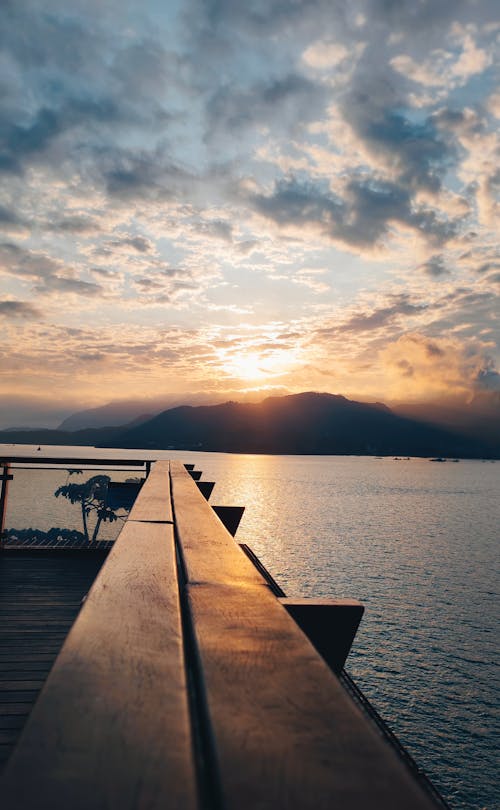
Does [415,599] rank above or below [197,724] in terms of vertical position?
below

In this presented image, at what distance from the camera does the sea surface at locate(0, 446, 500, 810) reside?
51.1ft

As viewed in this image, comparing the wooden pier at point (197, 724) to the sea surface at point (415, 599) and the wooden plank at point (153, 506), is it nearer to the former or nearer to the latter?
the wooden plank at point (153, 506)

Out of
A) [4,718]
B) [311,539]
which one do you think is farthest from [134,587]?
[311,539]

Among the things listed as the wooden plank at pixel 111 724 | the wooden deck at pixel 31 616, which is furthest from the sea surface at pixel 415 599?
the wooden plank at pixel 111 724

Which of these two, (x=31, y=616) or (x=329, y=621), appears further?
(x=31, y=616)

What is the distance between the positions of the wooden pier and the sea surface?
9.04 m

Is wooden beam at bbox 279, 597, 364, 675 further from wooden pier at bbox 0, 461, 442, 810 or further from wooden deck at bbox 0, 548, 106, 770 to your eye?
wooden deck at bbox 0, 548, 106, 770

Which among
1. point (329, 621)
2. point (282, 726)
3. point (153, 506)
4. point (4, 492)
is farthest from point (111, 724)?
point (4, 492)

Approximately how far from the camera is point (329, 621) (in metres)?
1.98

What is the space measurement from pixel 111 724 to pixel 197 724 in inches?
6.5

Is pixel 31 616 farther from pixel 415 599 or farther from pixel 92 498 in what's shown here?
pixel 415 599

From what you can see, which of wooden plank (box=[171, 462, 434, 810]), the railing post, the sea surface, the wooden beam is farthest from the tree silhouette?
wooden plank (box=[171, 462, 434, 810])

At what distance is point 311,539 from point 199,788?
2192 inches

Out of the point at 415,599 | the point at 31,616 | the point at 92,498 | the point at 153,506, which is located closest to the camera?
the point at 153,506
